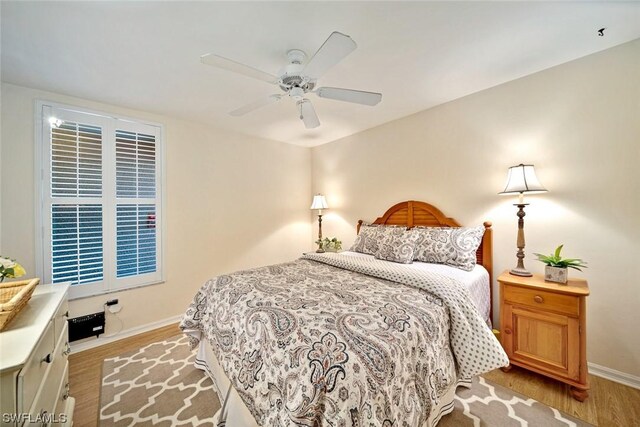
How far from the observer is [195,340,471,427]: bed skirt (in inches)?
53.9

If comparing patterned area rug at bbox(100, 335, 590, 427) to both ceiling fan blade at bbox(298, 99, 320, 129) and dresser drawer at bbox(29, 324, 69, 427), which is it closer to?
dresser drawer at bbox(29, 324, 69, 427)

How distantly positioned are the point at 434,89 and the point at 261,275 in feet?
7.73

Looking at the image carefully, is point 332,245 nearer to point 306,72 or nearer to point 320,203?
point 320,203

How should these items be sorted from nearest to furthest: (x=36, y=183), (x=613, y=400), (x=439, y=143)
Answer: (x=613, y=400), (x=36, y=183), (x=439, y=143)

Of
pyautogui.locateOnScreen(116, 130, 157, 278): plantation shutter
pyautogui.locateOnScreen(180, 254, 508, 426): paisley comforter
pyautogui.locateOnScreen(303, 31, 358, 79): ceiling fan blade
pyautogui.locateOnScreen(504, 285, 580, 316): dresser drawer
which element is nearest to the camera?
pyautogui.locateOnScreen(180, 254, 508, 426): paisley comforter

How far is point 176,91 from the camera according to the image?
2.45 meters

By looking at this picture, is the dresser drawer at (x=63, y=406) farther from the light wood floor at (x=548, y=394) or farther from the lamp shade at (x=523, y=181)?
the lamp shade at (x=523, y=181)

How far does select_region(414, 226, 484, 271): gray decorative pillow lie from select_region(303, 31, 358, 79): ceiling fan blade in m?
1.86

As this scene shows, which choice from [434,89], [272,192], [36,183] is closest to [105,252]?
[36,183]

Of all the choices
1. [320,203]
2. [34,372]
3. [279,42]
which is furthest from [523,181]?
[34,372]

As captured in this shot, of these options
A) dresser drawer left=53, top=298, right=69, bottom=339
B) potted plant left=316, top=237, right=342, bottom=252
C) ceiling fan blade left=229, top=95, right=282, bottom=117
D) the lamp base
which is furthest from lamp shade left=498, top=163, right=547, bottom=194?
dresser drawer left=53, top=298, right=69, bottom=339

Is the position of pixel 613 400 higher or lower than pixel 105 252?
Answer: lower

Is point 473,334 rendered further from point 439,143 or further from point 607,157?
point 439,143

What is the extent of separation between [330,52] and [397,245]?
6.12 feet
